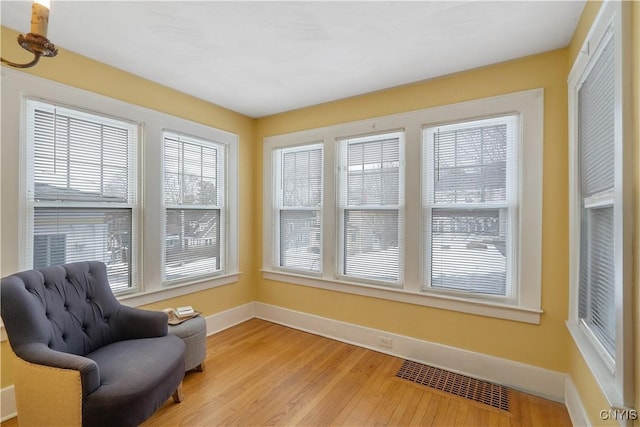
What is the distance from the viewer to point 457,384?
2.30m

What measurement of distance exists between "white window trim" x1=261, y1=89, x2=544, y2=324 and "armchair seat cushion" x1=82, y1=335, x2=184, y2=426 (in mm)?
1712

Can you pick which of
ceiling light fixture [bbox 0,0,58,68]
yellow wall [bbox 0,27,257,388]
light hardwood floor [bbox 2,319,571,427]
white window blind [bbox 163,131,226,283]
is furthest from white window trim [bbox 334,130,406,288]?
ceiling light fixture [bbox 0,0,58,68]

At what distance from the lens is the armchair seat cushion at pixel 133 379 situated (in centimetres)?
142

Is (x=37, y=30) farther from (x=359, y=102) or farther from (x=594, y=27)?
(x=359, y=102)

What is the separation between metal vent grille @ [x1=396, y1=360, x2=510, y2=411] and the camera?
6.95 ft

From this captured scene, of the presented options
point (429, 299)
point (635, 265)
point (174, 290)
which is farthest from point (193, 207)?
point (635, 265)

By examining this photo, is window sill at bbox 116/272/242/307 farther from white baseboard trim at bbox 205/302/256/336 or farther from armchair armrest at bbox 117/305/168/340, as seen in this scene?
armchair armrest at bbox 117/305/168/340

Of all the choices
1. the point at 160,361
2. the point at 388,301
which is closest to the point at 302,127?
the point at 388,301

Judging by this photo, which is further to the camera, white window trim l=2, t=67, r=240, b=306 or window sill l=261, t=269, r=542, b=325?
window sill l=261, t=269, r=542, b=325

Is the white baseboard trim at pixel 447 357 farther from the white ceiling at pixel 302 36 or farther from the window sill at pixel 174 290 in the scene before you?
the white ceiling at pixel 302 36

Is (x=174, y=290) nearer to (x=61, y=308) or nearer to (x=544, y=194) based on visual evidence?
(x=61, y=308)

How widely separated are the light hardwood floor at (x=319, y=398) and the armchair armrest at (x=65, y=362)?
63 cm

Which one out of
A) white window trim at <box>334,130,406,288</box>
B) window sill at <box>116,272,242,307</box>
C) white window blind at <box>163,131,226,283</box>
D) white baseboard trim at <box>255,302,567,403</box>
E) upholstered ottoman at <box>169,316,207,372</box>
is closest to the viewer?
white baseboard trim at <box>255,302,567,403</box>

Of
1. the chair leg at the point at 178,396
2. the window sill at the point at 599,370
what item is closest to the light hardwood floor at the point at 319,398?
the chair leg at the point at 178,396
